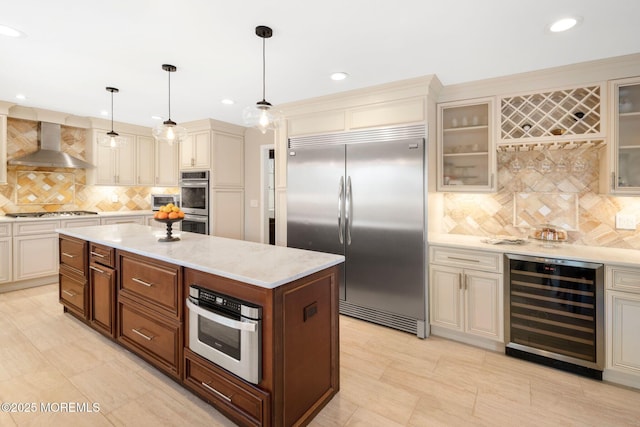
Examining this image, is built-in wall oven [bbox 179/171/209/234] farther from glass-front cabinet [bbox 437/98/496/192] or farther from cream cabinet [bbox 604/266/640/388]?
cream cabinet [bbox 604/266/640/388]

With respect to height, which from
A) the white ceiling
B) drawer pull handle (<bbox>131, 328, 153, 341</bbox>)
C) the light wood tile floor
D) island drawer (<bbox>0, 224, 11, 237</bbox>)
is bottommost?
the light wood tile floor

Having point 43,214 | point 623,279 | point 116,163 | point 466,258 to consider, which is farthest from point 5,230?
point 623,279

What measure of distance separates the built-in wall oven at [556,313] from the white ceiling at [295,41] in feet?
5.37

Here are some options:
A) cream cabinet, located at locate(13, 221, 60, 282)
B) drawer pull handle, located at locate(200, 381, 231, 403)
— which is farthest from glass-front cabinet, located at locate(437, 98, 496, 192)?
cream cabinet, located at locate(13, 221, 60, 282)

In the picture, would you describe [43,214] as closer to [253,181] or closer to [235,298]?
[253,181]

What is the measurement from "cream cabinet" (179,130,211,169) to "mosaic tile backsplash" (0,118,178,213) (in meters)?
1.49

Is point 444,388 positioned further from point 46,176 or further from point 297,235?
point 46,176

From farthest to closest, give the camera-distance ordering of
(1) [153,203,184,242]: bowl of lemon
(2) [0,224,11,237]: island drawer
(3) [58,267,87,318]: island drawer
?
1. (2) [0,224,11,237]: island drawer
2. (3) [58,267,87,318]: island drawer
3. (1) [153,203,184,242]: bowl of lemon

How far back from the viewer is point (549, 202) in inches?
119

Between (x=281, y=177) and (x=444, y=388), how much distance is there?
2833 millimetres

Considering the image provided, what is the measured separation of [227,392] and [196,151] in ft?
13.7

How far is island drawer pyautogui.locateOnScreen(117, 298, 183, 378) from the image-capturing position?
85.1 inches

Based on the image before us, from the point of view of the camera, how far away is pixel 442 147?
3244 millimetres

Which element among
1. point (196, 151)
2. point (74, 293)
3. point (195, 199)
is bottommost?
point (74, 293)
